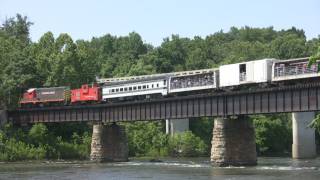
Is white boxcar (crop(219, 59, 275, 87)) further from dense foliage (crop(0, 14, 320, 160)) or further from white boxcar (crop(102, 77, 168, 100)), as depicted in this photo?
dense foliage (crop(0, 14, 320, 160))

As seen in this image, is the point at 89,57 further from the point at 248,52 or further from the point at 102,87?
the point at 248,52

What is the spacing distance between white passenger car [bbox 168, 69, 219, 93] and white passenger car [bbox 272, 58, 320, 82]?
26.4 feet

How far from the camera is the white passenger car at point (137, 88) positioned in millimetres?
74875

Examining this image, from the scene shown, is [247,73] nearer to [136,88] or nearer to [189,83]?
[189,83]

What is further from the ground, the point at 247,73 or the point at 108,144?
the point at 247,73

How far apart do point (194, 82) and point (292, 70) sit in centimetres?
1341

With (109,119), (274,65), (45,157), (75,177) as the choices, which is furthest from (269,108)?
(45,157)

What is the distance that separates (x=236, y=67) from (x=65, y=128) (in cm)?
4668

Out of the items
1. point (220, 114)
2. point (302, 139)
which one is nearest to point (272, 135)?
point (302, 139)

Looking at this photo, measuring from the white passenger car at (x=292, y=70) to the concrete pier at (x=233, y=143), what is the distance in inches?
276

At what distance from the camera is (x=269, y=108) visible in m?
60.9

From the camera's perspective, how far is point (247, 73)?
2532 inches

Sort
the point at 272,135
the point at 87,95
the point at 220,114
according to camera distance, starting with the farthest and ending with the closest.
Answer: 1. the point at 272,135
2. the point at 87,95
3. the point at 220,114

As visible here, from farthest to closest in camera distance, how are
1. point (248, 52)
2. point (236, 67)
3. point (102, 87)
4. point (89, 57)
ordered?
point (248, 52), point (89, 57), point (102, 87), point (236, 67)
